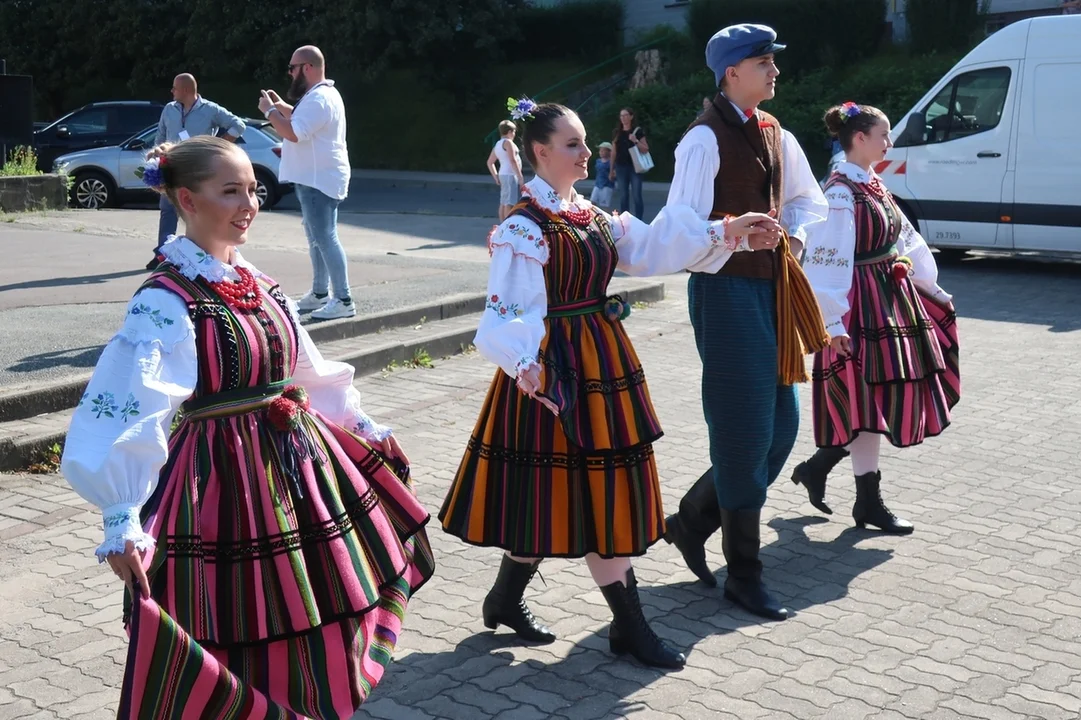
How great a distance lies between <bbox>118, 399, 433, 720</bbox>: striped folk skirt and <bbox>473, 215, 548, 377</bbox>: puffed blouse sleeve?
81cm

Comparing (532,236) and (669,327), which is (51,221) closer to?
(669,327)

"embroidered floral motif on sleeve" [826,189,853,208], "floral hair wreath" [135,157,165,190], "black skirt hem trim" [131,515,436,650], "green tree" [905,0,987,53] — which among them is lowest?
"black skirt hem trim" [131,515,436,650]

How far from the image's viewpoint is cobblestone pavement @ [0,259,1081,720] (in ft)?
13.0

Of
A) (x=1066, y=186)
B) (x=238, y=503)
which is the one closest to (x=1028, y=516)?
(x=238, y=503)

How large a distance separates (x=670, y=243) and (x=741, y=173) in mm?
499

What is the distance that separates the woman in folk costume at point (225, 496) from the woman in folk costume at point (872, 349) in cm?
271

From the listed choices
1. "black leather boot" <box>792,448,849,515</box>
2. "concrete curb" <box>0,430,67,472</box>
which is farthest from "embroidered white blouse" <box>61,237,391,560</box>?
"concrete curb" <box>0,430,67,472</box>

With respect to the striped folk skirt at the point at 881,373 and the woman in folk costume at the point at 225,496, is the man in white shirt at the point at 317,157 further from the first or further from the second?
the woman in folk costume at the point at 225,496

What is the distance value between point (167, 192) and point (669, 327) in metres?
7.39

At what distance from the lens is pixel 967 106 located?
13602 millimetres

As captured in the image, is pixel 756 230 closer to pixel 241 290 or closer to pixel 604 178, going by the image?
pixel 241 290

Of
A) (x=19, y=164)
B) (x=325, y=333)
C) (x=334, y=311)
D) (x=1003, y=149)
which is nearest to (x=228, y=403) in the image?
(x=325, y=333)

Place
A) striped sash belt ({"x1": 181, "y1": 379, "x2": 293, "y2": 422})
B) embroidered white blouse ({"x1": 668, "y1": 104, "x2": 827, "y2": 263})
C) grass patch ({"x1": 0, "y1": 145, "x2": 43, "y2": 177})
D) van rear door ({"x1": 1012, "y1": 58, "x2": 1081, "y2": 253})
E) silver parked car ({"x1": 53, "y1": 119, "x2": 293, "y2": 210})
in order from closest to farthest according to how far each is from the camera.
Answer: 1. striped sash belt ({"x1": 181, "y1": 379, "x2": 293, "y2": 422})
2. embroidered white blouse ({"x1": 668, "y1": 104, "x2": 827, "y2": 263})
3. van rear door ({"x1": 1012, "y1": 58, "x2": 1081, "y2": 253})
4. grass patch ({"x1": 0, "y1": 145, "x2": 43, "y2": 177})
5. silver parked car ({"x1": 53, "y1": 119, "x2": 293, "y2": 210})

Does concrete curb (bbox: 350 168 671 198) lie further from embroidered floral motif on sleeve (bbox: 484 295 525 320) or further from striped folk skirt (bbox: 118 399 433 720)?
striped folk skirt (bbox: 118 399 433 720)
